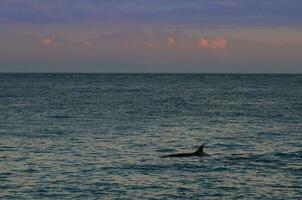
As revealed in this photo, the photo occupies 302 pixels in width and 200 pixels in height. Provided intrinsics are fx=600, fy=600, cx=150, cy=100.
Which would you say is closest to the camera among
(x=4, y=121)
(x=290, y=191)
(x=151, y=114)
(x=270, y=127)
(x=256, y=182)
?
(x=290, y=191)

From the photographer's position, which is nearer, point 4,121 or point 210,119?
A: point 4,121

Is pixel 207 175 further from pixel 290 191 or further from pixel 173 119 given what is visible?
pixel 173 119

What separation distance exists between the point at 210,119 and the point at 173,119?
448 cm

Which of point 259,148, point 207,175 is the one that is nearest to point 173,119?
point 259,148

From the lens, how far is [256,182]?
3356 centimetres

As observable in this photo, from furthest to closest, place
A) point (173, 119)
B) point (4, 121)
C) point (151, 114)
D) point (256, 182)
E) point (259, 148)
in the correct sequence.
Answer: point (151, 114) < point (173, 119) < point (4, 121) < point (259, 148) < point (256, 182)

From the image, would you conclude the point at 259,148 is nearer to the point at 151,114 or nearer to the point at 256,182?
the point at 256,182

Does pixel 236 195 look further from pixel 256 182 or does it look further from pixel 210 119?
pixel 210 119

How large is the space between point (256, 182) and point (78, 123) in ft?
114

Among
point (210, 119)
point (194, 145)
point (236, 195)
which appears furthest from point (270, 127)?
point (236, 195)

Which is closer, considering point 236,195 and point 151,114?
point 236,195

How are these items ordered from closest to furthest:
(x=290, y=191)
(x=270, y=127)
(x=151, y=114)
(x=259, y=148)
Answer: (x=290, y=191) → (x=259, y=148) → (x=270, y=127) → (x=151, y=114)

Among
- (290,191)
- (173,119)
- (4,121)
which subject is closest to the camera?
(290,191)

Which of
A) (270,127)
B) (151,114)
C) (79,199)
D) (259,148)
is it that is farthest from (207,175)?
(151,114)
